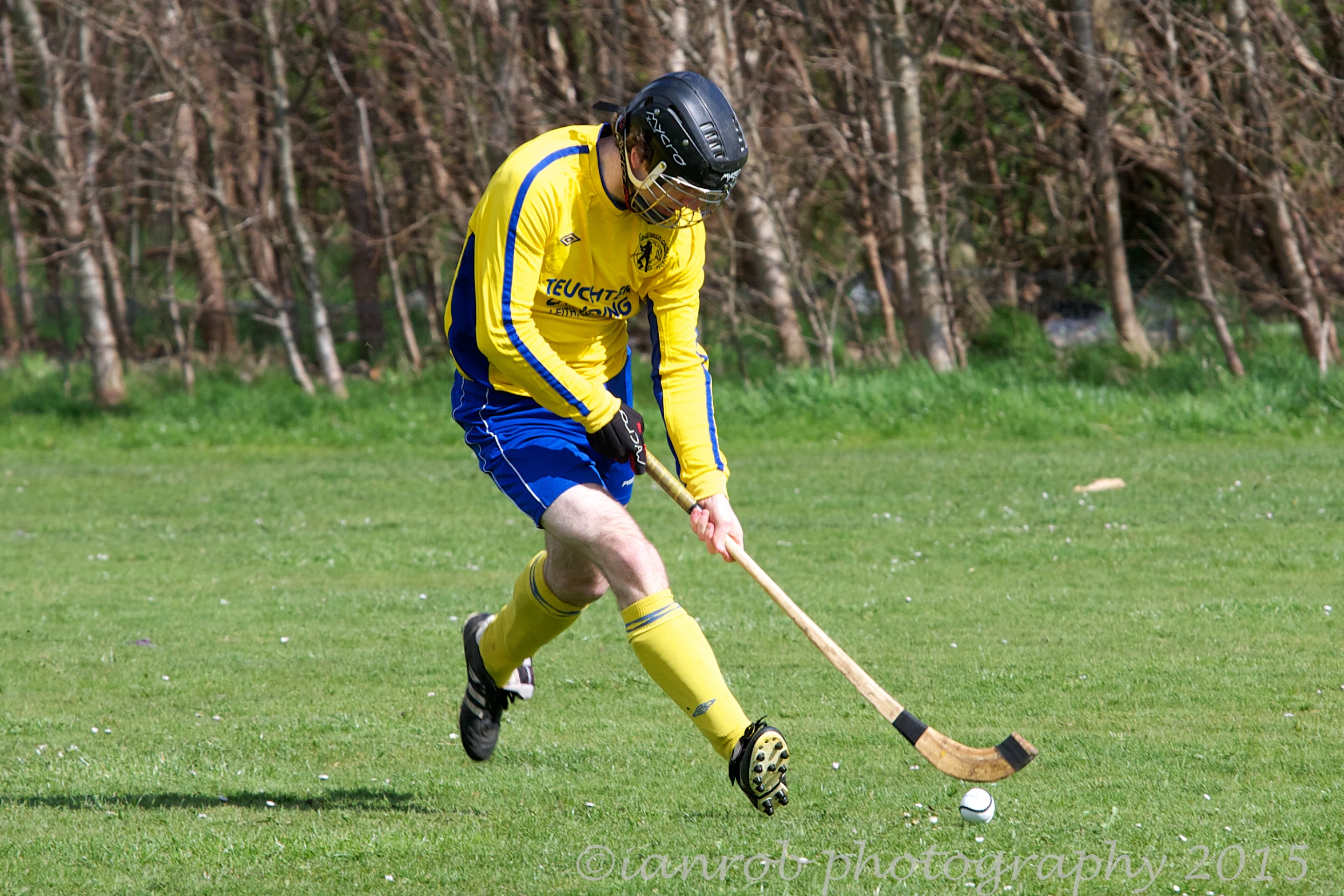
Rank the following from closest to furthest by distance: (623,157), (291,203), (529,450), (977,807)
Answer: (977,807) < (623,157) < (529,450) < (291,203)

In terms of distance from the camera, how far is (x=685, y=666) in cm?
416

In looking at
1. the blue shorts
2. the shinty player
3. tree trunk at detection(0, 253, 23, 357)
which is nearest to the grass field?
the shinty player

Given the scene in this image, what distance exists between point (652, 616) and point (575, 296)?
3.43 feet

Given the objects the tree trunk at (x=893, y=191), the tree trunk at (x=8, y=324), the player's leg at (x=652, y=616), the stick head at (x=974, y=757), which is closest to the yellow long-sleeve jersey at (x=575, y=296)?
the player's leg at (x=652, y=616)

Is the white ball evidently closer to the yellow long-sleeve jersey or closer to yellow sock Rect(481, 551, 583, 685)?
the yellow long-sleeve jersey

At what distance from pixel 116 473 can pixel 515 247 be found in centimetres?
985

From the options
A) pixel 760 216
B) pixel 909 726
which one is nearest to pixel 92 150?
pixel 760 216

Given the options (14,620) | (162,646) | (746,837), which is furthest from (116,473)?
(746,837)

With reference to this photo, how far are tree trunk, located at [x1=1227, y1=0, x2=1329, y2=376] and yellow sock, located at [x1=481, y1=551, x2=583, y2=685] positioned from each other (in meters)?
11.0

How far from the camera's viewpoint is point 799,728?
526 cm

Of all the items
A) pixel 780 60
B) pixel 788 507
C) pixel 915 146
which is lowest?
pixel 788 507

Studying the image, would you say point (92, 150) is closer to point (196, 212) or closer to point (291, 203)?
point (196, 212)

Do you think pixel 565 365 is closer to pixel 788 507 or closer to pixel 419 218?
pixel 788 507

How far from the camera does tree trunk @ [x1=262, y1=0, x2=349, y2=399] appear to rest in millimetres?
16672
